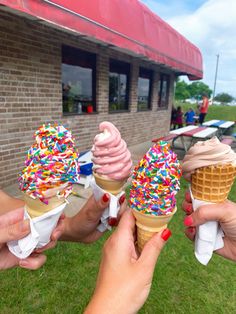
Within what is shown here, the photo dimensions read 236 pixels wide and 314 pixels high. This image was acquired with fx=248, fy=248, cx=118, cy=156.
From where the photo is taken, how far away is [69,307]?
2.50m

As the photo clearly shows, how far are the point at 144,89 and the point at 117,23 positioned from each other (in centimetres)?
512

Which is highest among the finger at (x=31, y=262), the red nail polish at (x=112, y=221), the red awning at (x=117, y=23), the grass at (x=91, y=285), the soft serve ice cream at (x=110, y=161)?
the red awning at (x=117, y=23)

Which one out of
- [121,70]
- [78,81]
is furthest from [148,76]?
[78,81]

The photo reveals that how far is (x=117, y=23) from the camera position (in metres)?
5.46

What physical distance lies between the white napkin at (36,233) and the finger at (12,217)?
0.24 m

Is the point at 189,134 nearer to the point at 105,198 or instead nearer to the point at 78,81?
the point at 78,81

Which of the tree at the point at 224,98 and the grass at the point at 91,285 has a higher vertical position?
the tree at the point at 224,98

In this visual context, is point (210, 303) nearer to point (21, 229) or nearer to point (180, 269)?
point (180, 269)

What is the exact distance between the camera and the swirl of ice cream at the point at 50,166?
58.3 inches

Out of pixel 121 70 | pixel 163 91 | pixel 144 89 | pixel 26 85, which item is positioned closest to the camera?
pixel 26 85

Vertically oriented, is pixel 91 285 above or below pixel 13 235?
below

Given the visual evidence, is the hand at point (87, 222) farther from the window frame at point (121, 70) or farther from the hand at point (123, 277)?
the window frame at point (121, 70)

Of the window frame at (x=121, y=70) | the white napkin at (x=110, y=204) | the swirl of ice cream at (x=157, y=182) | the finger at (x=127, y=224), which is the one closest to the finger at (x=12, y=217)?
the white napkin at (x=110, y=204)

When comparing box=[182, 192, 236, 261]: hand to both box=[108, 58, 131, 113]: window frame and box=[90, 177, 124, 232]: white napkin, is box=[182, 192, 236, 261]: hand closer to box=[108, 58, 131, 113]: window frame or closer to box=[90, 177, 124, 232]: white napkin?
box=[90, 177, 124, 232]: white napkin
